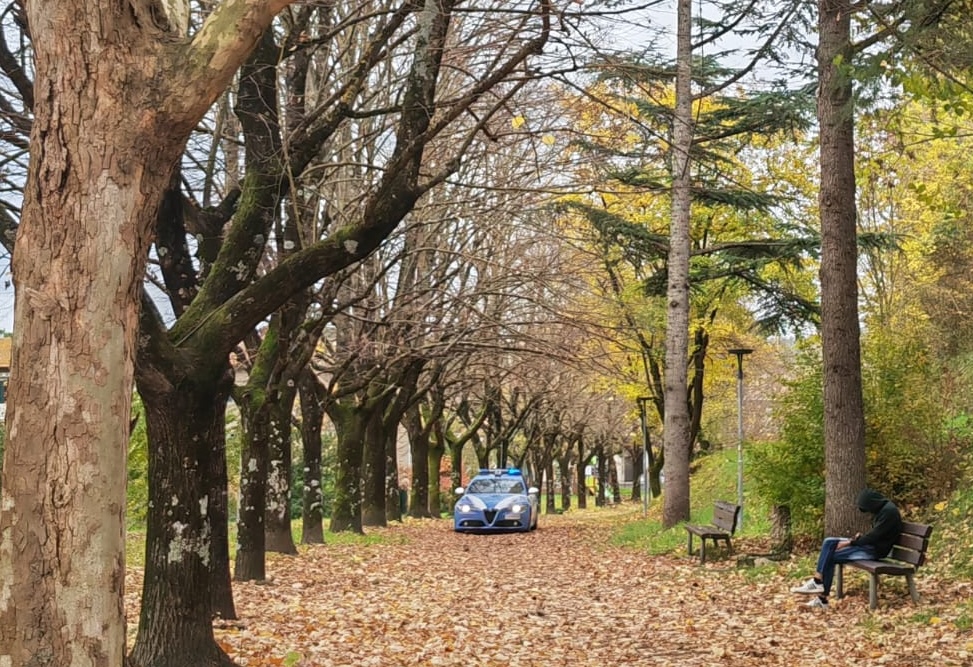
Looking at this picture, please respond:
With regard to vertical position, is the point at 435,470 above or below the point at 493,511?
above

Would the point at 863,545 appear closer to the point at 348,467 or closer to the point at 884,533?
the point at 884,533

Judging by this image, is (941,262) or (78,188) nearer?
(78,188)

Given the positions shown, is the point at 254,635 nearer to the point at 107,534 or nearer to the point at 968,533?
the point at 107,534

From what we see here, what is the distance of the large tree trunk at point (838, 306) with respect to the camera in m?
13.1

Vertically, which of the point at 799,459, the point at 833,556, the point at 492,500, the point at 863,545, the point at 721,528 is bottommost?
the point at 492,500

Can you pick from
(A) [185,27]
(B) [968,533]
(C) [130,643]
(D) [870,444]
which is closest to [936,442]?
(D) [870,444]

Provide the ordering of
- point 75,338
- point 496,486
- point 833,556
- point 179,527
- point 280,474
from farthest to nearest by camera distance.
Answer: point 496,486 → point 280,474 → point 833,556 → point 179,527 → point 75,338

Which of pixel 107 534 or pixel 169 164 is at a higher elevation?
pixel 169 164

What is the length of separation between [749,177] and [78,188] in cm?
2366

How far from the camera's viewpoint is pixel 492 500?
1078 inches

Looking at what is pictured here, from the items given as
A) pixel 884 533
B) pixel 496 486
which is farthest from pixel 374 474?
pixel 884 533

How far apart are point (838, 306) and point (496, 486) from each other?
16.7m

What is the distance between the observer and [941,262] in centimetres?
2475

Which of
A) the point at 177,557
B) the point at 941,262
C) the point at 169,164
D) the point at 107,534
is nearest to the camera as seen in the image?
the point at 107,534
